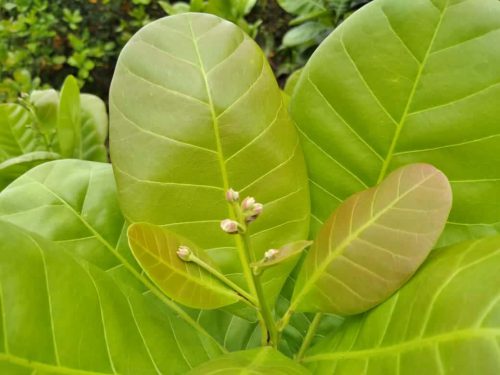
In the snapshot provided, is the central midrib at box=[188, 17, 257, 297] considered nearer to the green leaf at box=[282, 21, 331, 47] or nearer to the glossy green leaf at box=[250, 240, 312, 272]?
the glossy green leaf at box=[250, 240, 312, 272]

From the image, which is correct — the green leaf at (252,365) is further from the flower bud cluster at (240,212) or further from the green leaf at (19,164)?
the green leaf at (19,164)

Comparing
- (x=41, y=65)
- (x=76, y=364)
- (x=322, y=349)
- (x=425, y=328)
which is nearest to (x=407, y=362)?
(x=425, y=328)

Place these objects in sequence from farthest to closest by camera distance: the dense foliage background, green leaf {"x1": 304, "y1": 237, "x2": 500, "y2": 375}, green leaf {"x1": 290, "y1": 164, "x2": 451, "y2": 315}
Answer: the dense foliage background → green leaf {"x1": 290, "y1": 164, "x2": 451, "y2": 315} → green leaf {"x1": 304, "y1": 237, "x2": 500, "y2": 375}

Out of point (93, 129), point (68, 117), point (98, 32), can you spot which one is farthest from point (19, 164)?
point (98, 32)

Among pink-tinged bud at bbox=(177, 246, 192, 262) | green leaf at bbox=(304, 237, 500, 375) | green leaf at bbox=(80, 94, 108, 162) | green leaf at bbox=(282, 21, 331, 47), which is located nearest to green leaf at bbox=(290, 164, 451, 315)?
green leaf at bbox=(304, 237, 500, 375)

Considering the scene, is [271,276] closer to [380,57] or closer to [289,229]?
[289,229]

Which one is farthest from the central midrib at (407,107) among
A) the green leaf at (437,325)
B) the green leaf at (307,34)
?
the green leaf at (307,34)

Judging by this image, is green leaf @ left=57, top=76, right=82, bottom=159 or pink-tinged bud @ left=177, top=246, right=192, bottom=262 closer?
pink-tinged bud @ left=177, top=246, right=192, bottom=262
